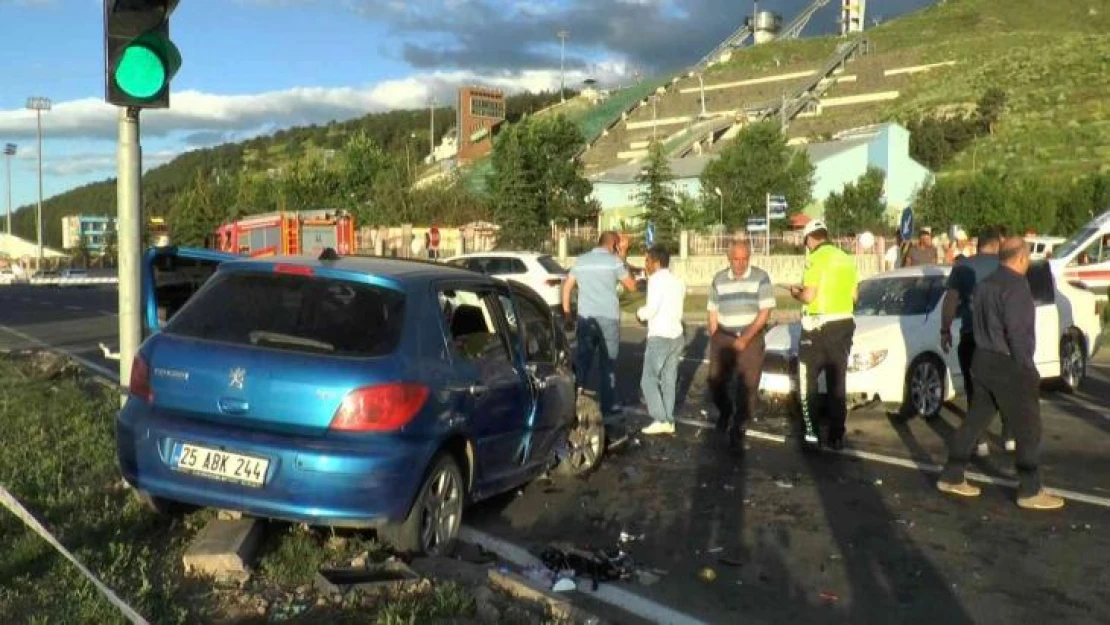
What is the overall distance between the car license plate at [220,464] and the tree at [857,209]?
143 ft

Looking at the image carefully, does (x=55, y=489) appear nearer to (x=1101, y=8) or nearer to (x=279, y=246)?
(x=279, y=246)

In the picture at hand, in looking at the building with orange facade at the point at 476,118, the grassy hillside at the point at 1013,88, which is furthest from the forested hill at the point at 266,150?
the grassy hillside at the point at 1013,88

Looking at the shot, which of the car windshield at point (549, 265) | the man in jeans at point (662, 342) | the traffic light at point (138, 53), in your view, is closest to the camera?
the traffic light at point (138, 53)

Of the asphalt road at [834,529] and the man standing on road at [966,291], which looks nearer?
the asphalt road at [834,529]

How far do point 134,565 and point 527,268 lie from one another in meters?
18.8

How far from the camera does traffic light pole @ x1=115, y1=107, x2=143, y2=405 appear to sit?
675 cm

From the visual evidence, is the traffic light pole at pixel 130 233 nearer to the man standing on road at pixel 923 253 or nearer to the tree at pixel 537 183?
the man standing on road at pixel 923 253

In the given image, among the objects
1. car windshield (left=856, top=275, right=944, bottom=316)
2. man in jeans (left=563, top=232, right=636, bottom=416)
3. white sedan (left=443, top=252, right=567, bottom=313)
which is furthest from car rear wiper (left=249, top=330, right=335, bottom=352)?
white sedan (left=443, top=252, right=567, bottom=313)

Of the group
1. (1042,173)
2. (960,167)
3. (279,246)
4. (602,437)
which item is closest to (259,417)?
(602,437)

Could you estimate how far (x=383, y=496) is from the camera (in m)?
5.28

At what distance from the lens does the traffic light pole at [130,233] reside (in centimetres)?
675

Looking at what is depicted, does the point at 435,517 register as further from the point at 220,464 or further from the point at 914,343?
the point at 914,343

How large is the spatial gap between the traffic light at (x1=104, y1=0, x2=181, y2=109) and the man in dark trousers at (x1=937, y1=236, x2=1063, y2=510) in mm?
5394

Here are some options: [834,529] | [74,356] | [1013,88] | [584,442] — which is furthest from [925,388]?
[1013,88]
